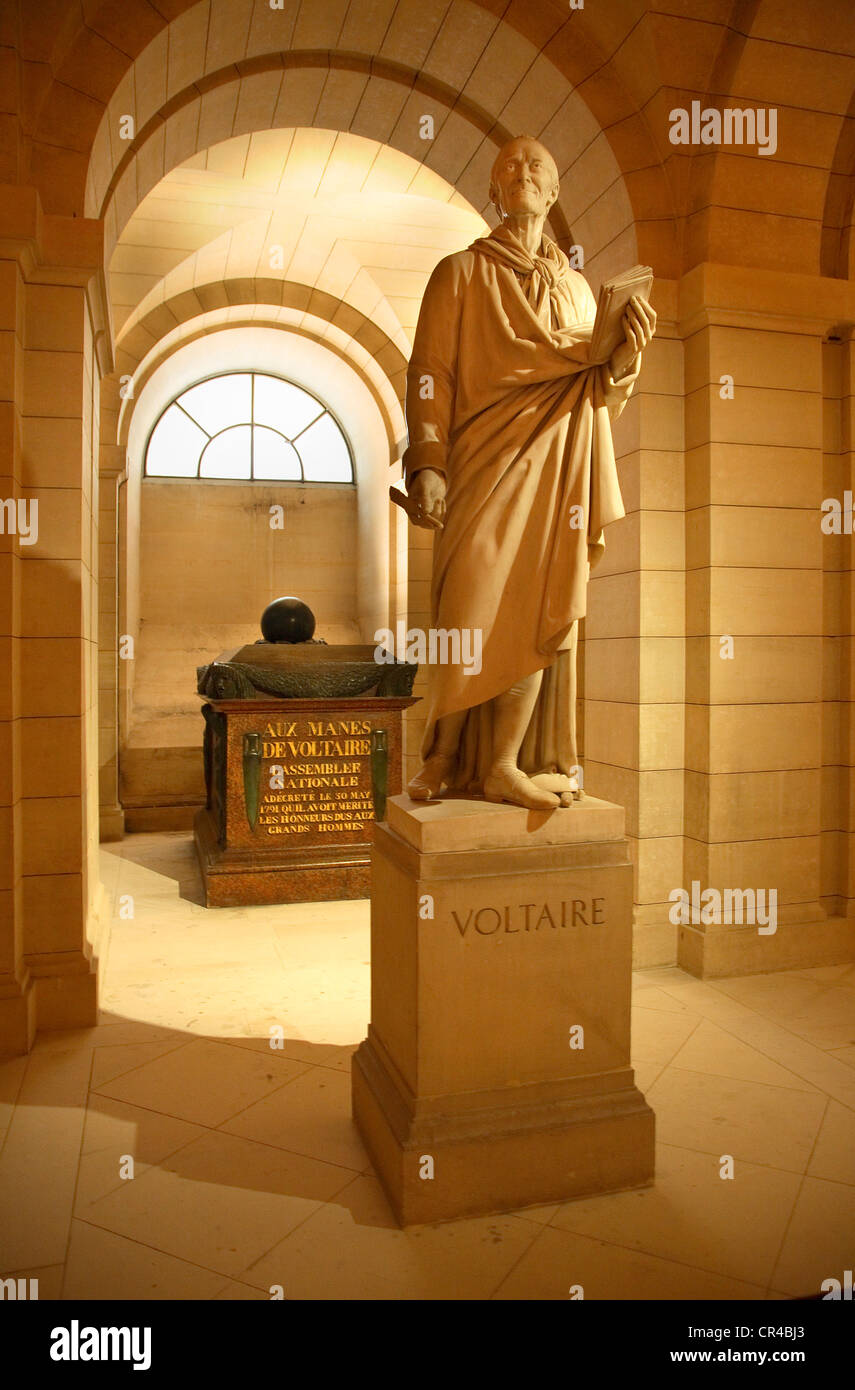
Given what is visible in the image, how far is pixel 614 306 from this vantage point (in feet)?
8.81

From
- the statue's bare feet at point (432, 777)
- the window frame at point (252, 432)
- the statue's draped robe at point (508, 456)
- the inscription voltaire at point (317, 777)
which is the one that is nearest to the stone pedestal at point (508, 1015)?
the statue's bare feet at point (432, 777)

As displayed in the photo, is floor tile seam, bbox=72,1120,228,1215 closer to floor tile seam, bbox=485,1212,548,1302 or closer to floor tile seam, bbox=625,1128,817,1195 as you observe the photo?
floor tile seam, bbox=485,1212,548,1302

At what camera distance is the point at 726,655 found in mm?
4730

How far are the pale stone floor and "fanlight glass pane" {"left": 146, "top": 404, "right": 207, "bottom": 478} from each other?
8077 millimetres

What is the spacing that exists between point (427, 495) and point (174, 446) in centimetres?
949

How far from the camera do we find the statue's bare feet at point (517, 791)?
2812mm

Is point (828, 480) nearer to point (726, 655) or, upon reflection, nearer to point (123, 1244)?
point (726, 655)

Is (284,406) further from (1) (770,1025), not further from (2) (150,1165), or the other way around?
(2) (150,1165)

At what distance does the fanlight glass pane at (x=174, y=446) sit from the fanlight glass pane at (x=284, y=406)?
2.78 ft

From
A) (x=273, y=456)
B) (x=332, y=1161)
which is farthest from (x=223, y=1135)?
(x=273, y=456)

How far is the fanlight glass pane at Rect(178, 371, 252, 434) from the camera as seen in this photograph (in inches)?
457

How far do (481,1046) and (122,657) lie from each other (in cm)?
677

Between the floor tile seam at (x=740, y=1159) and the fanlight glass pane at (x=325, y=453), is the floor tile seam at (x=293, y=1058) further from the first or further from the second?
the fanlight glass pane at (x=325, y=453)

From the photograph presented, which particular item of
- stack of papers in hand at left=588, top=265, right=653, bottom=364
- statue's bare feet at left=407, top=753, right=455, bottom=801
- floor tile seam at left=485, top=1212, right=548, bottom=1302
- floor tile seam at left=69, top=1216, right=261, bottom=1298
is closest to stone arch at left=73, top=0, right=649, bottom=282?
stack of papers in hand at left=588, top=265, right=653, bottom=364
